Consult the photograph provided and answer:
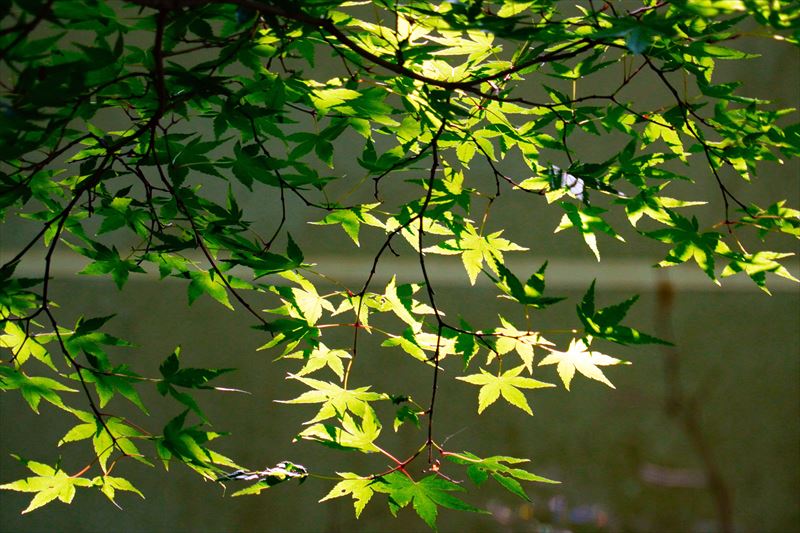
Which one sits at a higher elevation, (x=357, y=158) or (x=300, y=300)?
(x=357, y=158)

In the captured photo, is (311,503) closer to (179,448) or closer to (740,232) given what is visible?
(740,232)

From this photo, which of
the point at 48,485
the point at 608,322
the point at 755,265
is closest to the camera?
the point at 608,322

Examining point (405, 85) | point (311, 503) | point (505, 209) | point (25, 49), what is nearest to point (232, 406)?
point (311, 503)

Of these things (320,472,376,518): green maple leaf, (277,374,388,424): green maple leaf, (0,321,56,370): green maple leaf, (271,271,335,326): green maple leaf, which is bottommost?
(320,472,376,518): green maple leaf

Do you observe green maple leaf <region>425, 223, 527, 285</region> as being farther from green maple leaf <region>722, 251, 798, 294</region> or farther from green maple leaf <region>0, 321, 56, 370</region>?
→ green maple leaf <region>0, 321, 56, 370</region>

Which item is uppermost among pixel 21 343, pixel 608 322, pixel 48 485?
pixel 608 322

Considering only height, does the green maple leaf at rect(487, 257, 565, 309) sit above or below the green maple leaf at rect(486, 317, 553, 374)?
above

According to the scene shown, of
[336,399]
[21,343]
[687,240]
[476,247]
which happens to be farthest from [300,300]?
[687,240]

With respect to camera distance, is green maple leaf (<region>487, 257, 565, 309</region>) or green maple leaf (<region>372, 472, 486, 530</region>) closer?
green maple leaf (<region>487, 257, 565, 309</region>)

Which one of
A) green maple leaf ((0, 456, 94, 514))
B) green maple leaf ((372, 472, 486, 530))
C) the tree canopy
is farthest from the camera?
green maple leaf ((0, 456, 94, 514))

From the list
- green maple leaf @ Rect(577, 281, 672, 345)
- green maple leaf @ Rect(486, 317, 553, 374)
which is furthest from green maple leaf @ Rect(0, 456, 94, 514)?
green maple leaf @ Rect(577, 281, 672, 345)

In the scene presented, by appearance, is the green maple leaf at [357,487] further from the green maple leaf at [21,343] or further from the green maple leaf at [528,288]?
the green maple leaf at [21,343]

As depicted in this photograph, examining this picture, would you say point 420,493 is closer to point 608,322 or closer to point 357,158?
point 608,322

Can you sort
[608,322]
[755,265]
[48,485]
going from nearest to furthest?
[608,322]
[755,265]
[48,485]
